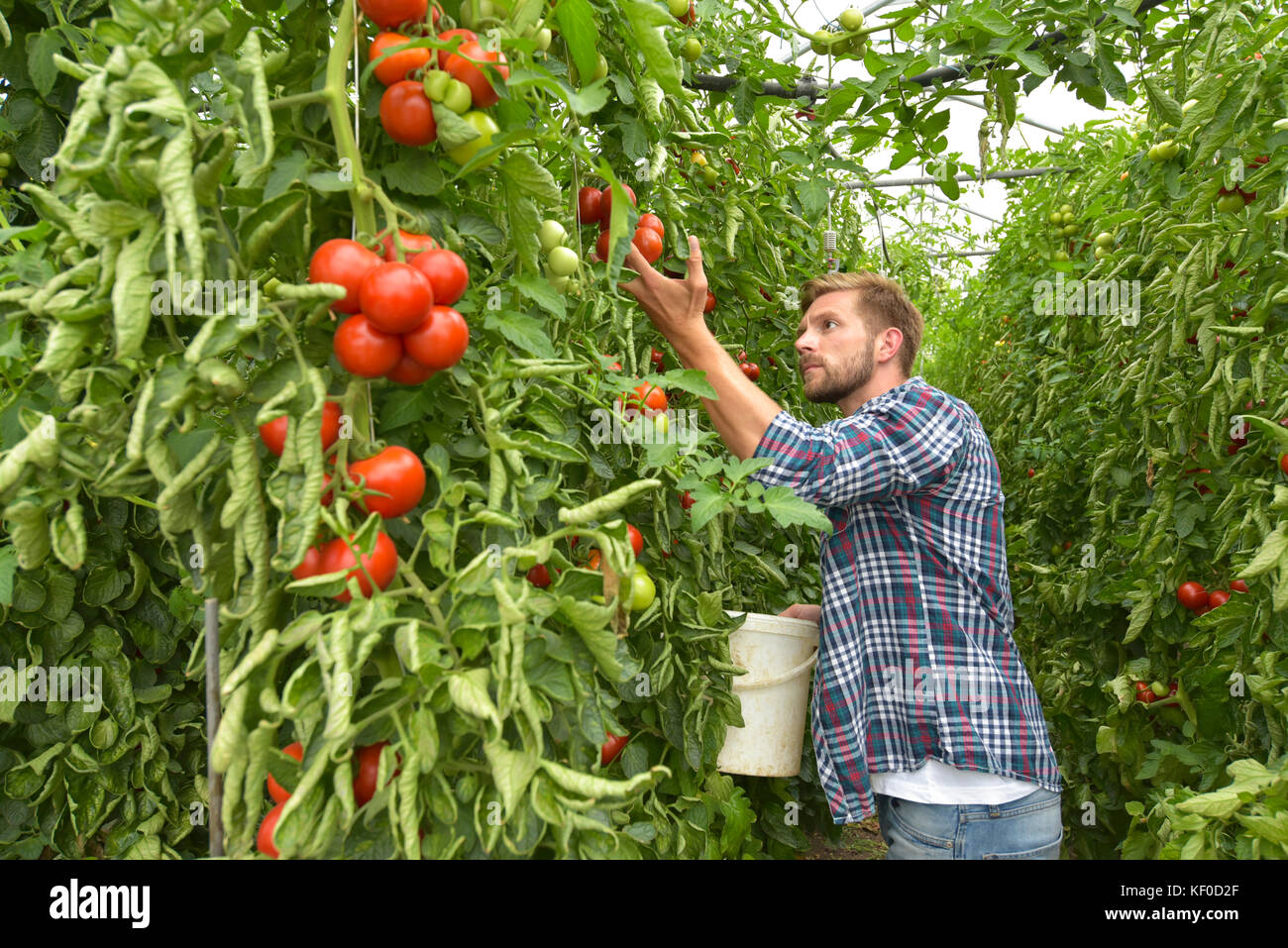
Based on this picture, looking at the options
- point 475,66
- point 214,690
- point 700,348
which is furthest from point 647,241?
point 214,690

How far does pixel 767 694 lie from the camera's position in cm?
144

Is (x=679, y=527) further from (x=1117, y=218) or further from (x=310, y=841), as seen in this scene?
(x=1117, y=218)

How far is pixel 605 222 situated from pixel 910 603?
78 centimetres

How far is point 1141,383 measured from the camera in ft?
7.19

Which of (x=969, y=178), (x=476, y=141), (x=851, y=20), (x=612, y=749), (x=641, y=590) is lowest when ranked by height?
(x=612, y=749)

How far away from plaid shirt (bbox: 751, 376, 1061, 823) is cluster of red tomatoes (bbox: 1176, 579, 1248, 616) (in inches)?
31.7

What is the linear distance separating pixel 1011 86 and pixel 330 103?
4.60ft

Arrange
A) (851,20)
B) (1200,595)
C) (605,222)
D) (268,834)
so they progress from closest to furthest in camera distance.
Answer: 1. (268,834)
2. (605,222)
3. (851,20)
4. (1200,595)

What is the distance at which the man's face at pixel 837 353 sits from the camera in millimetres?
1675

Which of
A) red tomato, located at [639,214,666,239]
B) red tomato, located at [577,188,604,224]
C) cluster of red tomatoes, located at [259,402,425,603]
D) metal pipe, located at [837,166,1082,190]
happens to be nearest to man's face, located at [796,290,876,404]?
red tomato, located at [639,214,666,239]

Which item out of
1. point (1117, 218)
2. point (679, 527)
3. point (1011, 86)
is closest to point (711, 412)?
point (679, 527)

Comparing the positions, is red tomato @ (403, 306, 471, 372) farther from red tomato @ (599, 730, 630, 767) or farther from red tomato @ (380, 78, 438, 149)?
red tomato @ (599, 730, 630, 767)

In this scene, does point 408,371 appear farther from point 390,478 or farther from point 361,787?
point 361,787

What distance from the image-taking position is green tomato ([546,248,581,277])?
119 centimetres
